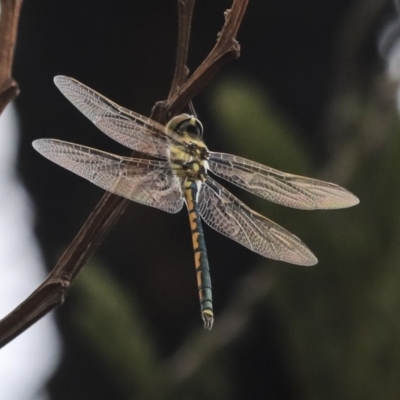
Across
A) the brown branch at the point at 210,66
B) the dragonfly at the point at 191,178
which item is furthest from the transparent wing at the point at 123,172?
the brown branch at the point at 210,66

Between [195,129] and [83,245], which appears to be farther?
[195,129]

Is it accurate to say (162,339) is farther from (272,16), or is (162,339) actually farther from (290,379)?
(272,16)

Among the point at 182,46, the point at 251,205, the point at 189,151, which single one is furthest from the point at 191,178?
the point at 182,46

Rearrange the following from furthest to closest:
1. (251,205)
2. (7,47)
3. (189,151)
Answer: (251,205) < (189,151) < (7,47)

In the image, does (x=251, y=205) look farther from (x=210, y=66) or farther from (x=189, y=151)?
(x=210, y=66)

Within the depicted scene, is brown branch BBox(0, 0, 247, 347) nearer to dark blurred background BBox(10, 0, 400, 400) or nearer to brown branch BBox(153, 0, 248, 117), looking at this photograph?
brown branch BBox(153, 0, 248, 117)

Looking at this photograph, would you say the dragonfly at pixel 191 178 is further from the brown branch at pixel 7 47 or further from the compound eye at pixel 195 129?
the brown branch at pixel 7 47

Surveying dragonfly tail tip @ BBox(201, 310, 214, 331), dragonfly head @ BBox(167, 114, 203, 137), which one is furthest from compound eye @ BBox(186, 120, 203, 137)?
dragonfly tail tip @ BBox(201, 310, 214, 331)
